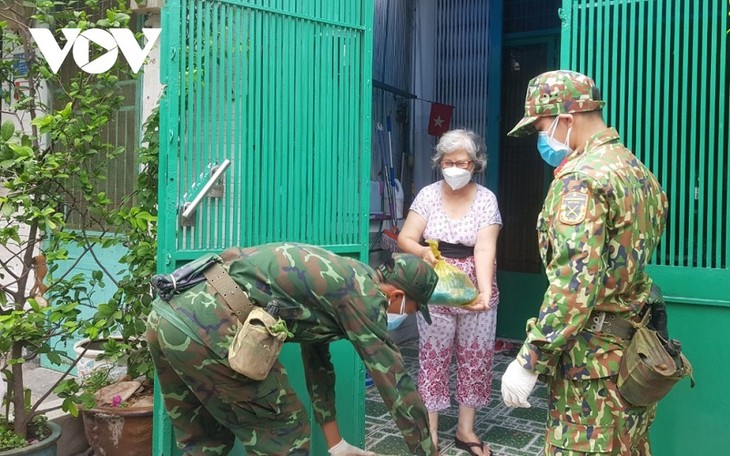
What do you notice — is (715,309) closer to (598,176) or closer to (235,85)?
(598,176)

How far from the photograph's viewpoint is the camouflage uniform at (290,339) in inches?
93.0

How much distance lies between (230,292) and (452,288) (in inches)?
54.2

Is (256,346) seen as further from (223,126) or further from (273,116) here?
(273,116)

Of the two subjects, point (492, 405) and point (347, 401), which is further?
point (492, 405)

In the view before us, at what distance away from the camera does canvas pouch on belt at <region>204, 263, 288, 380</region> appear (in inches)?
88.7

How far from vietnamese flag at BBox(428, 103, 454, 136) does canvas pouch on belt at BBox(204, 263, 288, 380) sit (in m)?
3.84

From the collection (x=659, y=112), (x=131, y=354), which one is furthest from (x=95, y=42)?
(x=659, y=112)

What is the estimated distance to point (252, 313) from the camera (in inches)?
91.5

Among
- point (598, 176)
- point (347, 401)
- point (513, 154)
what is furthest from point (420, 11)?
point (598, 176)

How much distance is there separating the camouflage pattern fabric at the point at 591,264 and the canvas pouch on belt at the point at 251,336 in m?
0.84

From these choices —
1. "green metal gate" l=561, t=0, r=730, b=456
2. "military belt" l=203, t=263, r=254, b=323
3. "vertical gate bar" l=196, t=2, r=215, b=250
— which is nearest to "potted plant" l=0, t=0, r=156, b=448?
"vertical gate bar" l=196, t=2, r=215, b=250

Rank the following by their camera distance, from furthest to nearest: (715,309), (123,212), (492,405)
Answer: (492,405), (123,212), (715,309)

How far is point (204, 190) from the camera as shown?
3.01m

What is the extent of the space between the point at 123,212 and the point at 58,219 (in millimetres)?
324
